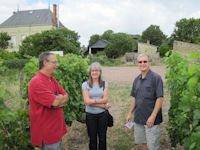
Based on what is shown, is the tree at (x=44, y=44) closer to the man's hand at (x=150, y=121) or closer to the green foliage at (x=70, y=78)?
the green foliage at (x=70, y=78)

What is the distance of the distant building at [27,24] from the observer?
41469 mm

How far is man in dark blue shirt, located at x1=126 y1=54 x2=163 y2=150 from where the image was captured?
276cm

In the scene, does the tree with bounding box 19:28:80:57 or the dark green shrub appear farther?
the tree with bounding box 19:28:80:57

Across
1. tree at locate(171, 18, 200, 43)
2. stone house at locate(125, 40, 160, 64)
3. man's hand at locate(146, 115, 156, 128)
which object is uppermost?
tree at locate(171, 18, 200, 43)

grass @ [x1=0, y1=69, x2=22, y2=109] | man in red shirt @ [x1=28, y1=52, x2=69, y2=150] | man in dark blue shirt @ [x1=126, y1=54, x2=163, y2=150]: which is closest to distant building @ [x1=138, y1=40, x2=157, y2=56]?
grass @ [x1=0, y1=69, x2=22, y2=109]

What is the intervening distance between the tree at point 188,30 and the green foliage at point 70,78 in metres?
48.3

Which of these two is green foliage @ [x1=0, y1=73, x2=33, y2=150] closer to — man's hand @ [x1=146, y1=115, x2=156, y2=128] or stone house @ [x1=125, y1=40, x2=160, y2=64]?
man's hand @ [x1=146, y1=115, x2=156, y2=128]

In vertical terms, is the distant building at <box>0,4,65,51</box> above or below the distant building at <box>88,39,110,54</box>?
A: above

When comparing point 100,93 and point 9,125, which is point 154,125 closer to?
point 100,93

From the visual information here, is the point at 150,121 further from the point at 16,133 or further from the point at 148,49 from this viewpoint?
the point at 148,49

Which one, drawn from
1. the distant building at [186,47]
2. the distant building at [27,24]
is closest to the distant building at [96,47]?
the distant building at [27,24]

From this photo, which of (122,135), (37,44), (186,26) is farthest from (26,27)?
(122,135)

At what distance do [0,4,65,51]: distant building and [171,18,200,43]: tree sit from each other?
104 ft

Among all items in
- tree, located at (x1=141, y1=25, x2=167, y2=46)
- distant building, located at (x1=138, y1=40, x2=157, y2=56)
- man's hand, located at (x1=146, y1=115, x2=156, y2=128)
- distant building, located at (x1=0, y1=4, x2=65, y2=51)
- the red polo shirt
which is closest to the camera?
the red polo shirt
